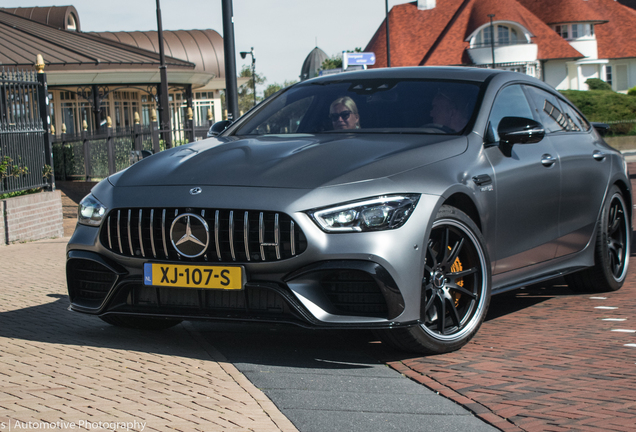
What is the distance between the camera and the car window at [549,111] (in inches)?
231

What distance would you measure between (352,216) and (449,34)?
2527 inches

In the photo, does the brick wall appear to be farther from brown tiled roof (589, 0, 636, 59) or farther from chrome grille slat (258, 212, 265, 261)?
brown tiled roof (589, 0, 636, 59)

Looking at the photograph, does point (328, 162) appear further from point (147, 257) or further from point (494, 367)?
point (494, 367)

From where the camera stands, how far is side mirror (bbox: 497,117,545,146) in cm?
506

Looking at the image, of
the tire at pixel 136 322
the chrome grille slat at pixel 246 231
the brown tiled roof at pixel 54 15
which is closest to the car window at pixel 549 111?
the chrome grille slat at pixel 246 231

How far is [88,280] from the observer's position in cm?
474

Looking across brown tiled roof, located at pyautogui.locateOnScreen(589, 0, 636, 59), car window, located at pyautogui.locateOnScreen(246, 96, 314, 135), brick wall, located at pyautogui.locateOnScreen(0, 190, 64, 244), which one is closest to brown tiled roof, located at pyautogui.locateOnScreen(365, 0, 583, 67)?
brown tiled roof, located at pyautogui.locateOnScreen(589, 0, 636, 59)

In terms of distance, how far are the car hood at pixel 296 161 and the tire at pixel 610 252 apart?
1910 millimetres

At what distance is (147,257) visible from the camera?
4422mm

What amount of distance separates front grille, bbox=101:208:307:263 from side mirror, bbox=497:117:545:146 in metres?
1.66

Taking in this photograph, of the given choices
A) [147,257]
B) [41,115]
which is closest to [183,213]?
[147,257]

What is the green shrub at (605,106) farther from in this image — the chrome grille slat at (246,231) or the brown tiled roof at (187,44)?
the chrome grille slat at (246,231)

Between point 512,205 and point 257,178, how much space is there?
1638 millimetres

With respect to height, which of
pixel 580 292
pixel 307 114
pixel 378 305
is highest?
pixel 307 114
